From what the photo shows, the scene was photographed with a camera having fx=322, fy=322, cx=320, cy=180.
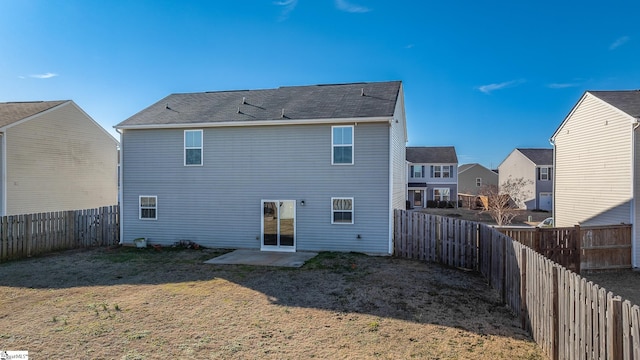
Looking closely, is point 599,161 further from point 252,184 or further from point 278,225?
point 252,184

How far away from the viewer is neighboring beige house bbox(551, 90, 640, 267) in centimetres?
1109

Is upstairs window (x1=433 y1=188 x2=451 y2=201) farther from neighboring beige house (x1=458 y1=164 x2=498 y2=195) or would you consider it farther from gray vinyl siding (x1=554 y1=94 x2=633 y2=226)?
gray vinyl siding (x1=554 y1=94 x2=633 y2=226)

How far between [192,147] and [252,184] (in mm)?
3118

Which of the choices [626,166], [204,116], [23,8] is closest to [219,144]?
[204,116]

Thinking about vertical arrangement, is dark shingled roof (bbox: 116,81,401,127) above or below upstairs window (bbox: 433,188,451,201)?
above

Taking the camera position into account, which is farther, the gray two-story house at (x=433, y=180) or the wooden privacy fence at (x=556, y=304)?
the gray two-story house at (x=433, y=180)

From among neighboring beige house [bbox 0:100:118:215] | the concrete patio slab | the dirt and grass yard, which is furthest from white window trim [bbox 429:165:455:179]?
neighboring beige house [bbox 0:100:118:215]

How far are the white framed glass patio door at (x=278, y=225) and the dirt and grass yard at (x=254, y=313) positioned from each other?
268 cm

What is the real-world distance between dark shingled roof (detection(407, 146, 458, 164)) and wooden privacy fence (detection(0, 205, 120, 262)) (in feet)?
105

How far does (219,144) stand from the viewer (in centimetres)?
1349

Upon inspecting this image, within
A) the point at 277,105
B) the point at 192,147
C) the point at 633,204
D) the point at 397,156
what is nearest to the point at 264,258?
the point at 192,147

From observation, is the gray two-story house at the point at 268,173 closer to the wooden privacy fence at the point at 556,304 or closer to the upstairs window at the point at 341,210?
the upstairs window at the point at 341,210

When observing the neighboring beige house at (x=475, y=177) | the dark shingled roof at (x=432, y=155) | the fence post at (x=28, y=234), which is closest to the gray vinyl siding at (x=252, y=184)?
the fence post at (x=28, y=234)

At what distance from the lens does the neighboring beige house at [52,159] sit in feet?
49.4
